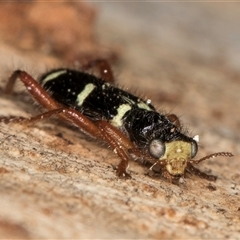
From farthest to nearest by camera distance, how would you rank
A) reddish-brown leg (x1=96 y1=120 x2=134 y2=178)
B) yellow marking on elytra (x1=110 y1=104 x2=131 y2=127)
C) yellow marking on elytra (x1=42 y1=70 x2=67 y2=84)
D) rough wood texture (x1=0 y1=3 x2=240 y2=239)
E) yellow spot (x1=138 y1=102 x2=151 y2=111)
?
yellow marking on elytra (x1=42 y1=70 x2=67 y2=84)
yellow spot (x1=138 y1=102 x2=151 y2=111)
yellow marking on elytra (x1=110 y1=104 x2=131 y2=127)
reddish-brown leg (x1=96 y1=120 x2=134 y2=178)
rough wood texture (x1=0 y1=3 x2=240 y2=239)

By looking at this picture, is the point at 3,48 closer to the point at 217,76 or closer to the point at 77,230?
the point at 217,76

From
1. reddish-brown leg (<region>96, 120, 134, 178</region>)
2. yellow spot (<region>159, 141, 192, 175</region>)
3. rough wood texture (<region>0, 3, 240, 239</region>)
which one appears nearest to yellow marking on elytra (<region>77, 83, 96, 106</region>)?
rough wood texture (<region>0, 3, 240, 239</region>)

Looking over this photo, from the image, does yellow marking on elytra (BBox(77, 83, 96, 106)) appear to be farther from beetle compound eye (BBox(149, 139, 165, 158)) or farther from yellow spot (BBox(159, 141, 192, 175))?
yellow spot (BBox(159, 141, 192, 175))

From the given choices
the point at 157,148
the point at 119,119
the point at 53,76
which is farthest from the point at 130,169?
the point at 53,76

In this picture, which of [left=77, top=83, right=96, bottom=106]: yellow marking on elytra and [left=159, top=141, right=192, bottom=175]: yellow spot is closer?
[left=159, top=141, right=192, bottom=175]: yellow spot

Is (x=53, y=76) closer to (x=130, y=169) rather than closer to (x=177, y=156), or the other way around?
(x=130, y=169)

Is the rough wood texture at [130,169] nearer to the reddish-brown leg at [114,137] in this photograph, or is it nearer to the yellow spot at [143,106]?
the reddish-brown leg at [114,137]

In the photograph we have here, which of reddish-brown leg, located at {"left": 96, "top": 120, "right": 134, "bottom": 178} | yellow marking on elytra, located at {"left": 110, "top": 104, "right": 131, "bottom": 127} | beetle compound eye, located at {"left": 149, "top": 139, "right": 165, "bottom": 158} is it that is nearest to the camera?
beetle compound eye, located at {"left": 149, "top": 139, "right": 165, "bottom": 158}
